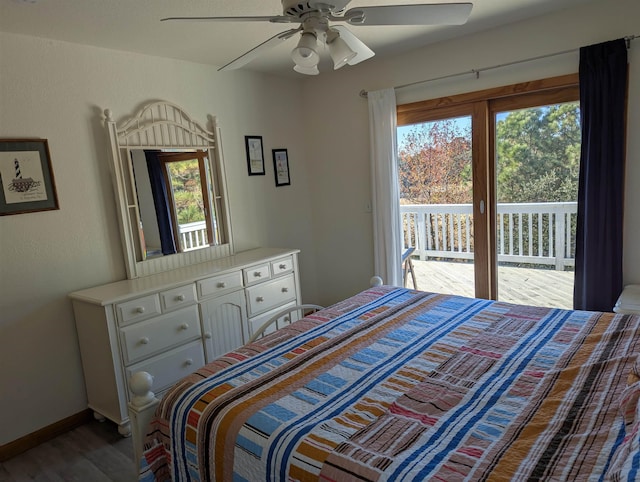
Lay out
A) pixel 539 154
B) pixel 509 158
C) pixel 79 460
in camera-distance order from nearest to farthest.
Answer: pixel 79 460, pixel 539 154, pixel 509 158

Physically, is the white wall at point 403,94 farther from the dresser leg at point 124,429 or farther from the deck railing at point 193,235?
the dresser leg at point 124,429

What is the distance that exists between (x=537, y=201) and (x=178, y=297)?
2733mm

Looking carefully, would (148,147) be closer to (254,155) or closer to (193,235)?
(193,235)

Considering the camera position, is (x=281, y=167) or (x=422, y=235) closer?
(x=422, y=235)

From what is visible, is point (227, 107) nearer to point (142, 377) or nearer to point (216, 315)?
point (216, 315)

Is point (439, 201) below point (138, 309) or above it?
above

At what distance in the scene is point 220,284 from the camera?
3.07m

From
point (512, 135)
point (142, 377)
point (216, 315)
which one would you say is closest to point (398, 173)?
point (512, 135)

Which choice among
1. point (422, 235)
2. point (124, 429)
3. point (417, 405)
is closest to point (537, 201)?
point (422, 235)

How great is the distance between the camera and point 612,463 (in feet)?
3.33

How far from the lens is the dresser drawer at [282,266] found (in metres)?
3.50

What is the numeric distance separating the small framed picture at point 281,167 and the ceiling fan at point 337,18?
2220 millimetres

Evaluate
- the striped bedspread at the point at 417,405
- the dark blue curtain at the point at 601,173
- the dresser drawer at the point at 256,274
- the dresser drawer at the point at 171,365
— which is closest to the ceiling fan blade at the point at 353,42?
the striped bedspread at the point at 417,405

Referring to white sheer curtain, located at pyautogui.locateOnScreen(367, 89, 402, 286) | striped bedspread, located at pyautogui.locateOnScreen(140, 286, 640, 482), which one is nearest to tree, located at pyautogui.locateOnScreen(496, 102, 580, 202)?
white sheer curtain, located at pyautogui.locateOnScreen(367, 89, 402, 286)
